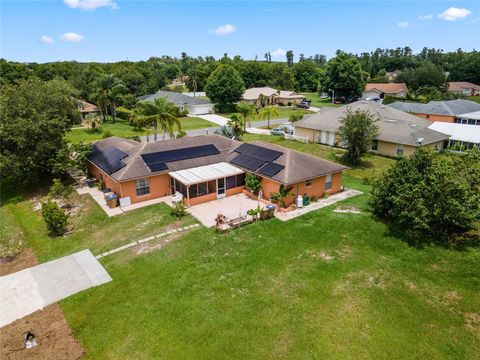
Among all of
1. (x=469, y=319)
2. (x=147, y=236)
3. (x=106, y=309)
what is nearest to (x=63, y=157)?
(x=147, y=236)

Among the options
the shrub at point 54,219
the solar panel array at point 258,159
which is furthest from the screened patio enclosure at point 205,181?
Result: the shrub at point 54,219

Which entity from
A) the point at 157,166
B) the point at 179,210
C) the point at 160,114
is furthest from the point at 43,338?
the point at 160,114

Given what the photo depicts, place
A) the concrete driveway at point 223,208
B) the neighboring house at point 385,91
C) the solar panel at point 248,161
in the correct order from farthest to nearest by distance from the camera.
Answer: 1. the neighboring house at point 385,91
2. the solar panel at point 248,161
3. the concrete driveway at point 223,208

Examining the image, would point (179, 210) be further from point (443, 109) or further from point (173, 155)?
point (443, 109)

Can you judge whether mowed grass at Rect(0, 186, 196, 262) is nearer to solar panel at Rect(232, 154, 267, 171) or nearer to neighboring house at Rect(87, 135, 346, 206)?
neighboring house at Rect(87, 135, 346, 206)

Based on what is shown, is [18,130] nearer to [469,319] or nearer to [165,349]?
[165,349]

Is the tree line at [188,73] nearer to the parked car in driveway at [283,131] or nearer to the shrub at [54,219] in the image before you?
the parked car in driveway at [283,131]
